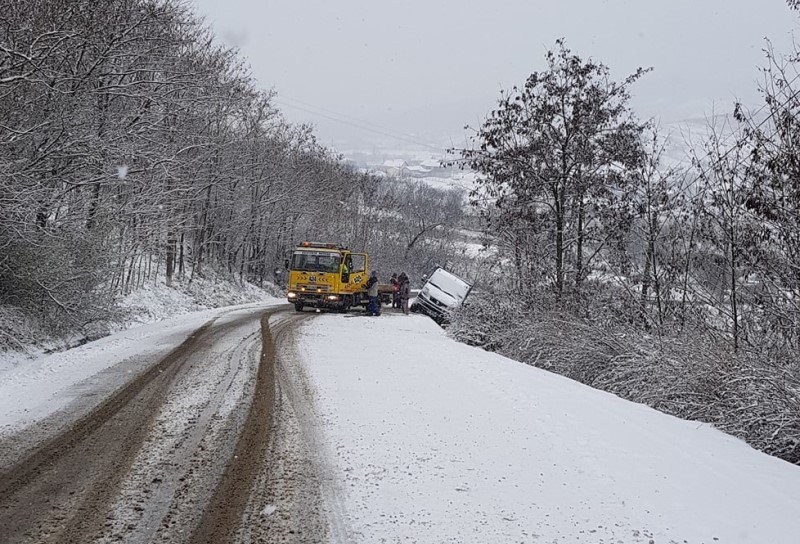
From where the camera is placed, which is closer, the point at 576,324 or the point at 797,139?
the point at 797,139

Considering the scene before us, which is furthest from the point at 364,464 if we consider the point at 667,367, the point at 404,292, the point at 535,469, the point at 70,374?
the point at 404,292

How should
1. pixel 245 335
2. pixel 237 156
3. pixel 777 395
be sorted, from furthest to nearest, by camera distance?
pixel 237 156 → pixel 245 335 → pixel 777 395

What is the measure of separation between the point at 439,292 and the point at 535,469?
19218 millimetres

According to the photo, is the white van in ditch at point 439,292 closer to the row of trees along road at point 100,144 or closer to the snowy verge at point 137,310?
the snowy verge at point 137,310

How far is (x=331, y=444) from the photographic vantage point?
581 centimetres

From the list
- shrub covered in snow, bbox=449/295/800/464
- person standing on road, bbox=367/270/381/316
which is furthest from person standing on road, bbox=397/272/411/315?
shrub covered in snow, bbox=449/295/800/464

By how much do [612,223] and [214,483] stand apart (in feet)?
39.9

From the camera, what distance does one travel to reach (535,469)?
5.17 meters

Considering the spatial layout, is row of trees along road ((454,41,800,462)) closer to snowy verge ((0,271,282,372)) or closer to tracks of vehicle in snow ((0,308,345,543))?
tracks of vehicle in snow ((0,308,345,543))

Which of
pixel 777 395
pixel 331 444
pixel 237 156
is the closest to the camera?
pixel 331 444

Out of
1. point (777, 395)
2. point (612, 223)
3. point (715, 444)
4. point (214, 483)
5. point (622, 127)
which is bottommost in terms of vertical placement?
point (214, 483)

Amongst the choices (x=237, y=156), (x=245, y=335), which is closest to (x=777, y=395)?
(x=245, y=335)

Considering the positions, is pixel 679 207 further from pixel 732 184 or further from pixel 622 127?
pixel 622 127

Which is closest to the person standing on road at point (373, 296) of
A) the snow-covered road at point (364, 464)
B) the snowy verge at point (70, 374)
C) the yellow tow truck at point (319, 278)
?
the yellow tow truck at point (319, 278)
